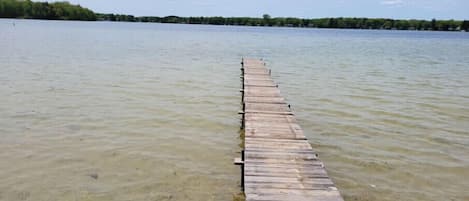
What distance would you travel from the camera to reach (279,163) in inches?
240

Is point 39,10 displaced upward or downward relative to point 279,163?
upward

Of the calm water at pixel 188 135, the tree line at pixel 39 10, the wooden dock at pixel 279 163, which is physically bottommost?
the calm water at pixel 188 135

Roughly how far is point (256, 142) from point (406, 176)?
245cm

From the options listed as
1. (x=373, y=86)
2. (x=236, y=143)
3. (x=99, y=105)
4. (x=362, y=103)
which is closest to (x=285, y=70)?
(x=373, y=86)

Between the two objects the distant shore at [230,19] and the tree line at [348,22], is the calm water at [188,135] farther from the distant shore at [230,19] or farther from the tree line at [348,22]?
the tree line at [348,22]

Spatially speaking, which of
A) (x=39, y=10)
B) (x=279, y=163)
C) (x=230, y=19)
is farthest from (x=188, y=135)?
(x=230, y=19)

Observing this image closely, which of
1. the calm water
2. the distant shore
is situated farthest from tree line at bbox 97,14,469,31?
the calm water

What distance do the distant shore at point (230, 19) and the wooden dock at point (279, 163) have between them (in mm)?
109821

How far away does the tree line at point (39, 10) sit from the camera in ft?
340

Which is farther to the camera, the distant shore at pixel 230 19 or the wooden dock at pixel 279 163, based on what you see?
the distant shore at pixel 230 19

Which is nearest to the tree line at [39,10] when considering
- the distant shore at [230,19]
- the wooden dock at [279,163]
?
the distant shore at [230,19]

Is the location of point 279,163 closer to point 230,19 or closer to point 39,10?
point 39,10

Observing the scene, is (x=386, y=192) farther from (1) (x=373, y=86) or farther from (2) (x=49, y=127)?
(1) (x=373, y=86)

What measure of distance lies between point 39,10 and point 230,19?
7628 centimetres
